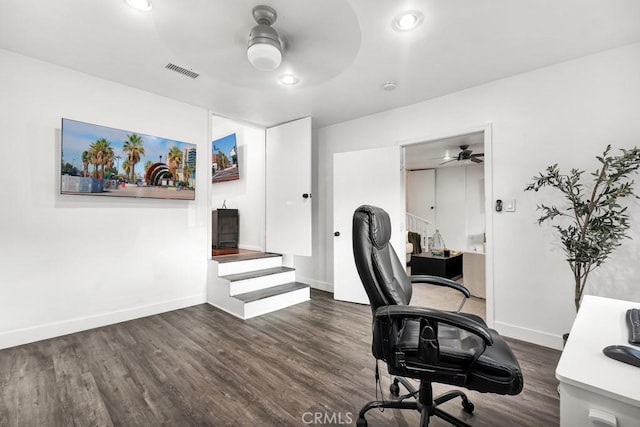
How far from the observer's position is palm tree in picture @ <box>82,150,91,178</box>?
2719 millimetres

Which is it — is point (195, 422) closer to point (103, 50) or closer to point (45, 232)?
point (45, 232)

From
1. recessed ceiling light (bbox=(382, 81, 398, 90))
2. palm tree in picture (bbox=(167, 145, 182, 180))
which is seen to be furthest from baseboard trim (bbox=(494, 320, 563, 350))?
palm tree in picture (bbox=(167, 145, 182, 180))

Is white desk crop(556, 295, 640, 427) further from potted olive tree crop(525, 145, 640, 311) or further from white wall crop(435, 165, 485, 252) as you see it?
white wall crop(435, 165, 485, 252)

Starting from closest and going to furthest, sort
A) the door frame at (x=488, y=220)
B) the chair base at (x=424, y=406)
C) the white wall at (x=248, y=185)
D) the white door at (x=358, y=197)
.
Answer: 1. the chair base at (x=424, y=406)
2. the door frame at (x=488, y=220)
3. the white door at (x=358, y=197)
4. the white wall at (x=248, y=185)

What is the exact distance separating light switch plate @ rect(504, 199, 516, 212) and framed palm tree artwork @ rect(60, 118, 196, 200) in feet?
11.6

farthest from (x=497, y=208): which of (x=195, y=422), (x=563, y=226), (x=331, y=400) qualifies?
(x=195, y=422)

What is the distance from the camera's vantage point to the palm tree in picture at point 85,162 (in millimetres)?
2719

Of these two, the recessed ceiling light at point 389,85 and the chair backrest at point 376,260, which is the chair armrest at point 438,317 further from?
the recessed ceiling light at point 389,85

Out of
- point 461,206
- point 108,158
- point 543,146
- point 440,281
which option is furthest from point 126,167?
point 461,206

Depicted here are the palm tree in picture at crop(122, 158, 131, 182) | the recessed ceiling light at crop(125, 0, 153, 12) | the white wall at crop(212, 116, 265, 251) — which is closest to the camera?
the recessed ceiling light at crop(125, 0, 153, 12)

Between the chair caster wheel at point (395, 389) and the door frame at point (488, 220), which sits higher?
the door frame at point (488, 220)

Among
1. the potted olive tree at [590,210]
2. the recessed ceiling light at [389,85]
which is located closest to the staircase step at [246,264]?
the recessed ceiling light at [389,85]

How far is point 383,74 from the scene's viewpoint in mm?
2723

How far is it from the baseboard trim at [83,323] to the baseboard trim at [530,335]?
354 centimetres
